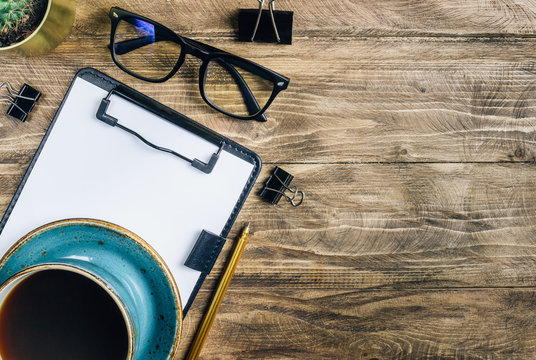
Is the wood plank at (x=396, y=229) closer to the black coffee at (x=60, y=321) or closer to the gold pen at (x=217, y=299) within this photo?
the gold pen at (x=217, y=299)

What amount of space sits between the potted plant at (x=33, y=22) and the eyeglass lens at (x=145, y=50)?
8 centimetres

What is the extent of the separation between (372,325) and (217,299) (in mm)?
277

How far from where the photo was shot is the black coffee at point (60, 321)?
491mm

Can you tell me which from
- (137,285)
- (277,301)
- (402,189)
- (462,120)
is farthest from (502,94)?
(137,285)

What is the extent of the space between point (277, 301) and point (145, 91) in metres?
0.42

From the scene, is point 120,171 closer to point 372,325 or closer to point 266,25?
point 266,25

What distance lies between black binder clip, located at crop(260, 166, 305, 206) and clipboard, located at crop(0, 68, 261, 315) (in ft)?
0.29

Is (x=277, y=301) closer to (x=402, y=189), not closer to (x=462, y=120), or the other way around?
(x=402, y=189)

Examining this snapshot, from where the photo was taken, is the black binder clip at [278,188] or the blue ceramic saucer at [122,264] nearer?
the blue ceramic saucer at [122,264]

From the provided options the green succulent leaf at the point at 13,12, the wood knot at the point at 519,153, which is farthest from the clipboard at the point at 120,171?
the wood knot at the point at 519,153

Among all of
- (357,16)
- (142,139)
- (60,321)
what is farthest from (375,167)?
(60,321)

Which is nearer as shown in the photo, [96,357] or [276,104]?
[96,357]

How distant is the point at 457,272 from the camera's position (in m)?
0.70

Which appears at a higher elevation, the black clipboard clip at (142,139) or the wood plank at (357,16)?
the wood plank at (357,16)
